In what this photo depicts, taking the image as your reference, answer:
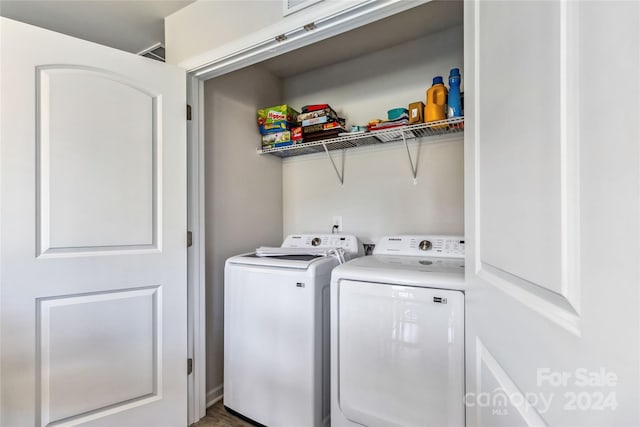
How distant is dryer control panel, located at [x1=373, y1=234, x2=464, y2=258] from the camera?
1684mm

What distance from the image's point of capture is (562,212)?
385 millimetres

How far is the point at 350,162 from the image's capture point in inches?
90.4

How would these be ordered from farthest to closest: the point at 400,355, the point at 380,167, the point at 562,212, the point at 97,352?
the point at 380,167, the point at 97,352, the point at 400,355, the point at 562,212

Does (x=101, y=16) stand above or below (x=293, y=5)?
above

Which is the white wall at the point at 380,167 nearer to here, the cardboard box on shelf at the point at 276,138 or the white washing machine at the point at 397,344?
the cardboard box on shelf at the point at 276,138

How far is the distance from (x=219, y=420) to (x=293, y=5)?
230 centimetres

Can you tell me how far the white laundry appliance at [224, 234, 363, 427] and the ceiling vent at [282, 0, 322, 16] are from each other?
120cm

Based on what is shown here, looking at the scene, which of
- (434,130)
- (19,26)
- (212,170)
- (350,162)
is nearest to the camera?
(19,26)

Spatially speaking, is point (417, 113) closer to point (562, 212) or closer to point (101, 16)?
point (562, 212)

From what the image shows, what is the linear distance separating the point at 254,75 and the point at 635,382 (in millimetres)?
2589

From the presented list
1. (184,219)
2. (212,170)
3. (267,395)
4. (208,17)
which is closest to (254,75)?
(208,17)

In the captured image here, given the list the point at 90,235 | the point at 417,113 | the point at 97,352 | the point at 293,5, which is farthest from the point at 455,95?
the point at 97,352

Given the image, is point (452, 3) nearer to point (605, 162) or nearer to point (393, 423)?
point (605, 162)

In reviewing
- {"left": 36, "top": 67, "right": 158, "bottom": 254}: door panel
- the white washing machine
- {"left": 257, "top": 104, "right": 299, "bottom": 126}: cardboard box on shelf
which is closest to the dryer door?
the white washing machine
